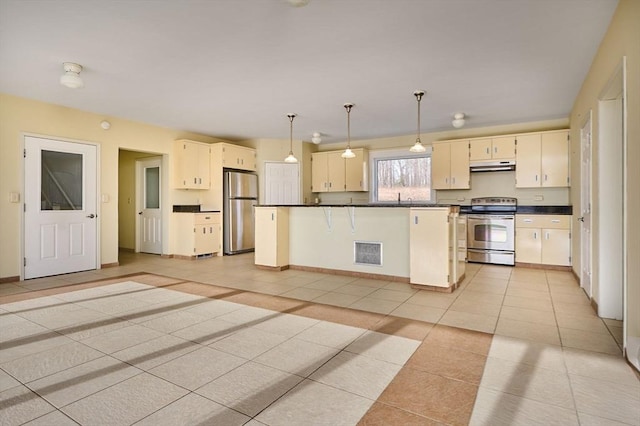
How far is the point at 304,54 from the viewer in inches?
135

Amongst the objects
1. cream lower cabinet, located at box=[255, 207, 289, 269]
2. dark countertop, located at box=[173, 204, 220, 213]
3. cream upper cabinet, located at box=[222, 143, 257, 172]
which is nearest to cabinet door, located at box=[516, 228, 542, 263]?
cream lower cabinet, located at box=[255, 207, 289, 269]

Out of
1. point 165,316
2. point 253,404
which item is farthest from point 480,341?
point 165,316

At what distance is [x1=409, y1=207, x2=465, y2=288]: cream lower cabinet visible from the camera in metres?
3.94

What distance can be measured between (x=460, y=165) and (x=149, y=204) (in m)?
6.56

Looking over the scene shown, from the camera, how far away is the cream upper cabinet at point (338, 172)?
764cm

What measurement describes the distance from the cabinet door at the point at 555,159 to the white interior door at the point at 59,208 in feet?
24.7

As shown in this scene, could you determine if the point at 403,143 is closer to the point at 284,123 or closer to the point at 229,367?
the point at 284,123

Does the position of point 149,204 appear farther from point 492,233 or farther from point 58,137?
point 492,233

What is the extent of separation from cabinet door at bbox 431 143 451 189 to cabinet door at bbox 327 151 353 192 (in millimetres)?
2033

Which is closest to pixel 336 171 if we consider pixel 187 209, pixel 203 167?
pixel 203 167

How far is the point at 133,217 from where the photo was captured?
25.6ft

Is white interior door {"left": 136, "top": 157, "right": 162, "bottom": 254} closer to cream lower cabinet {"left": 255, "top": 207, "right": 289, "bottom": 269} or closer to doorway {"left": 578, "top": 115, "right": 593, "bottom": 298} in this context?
cream lower cabinet {"left": 255, "top": 207, "right": 289, "bottom": 269}

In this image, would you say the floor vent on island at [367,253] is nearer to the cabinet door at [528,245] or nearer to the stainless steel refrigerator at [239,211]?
the cabinet door at [528,245]

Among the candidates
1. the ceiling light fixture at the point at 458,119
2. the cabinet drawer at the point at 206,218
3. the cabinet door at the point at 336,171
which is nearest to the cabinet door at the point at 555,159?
the ceiling light fixture at the point at 458,119
